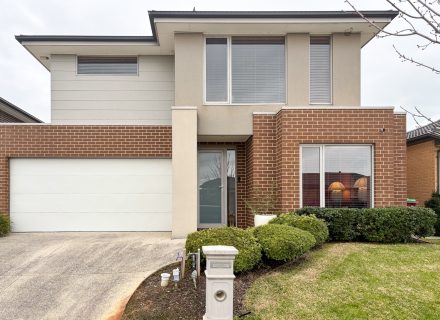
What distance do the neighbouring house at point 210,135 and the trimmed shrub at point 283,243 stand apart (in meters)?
2.62

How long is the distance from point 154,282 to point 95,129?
20.3ft

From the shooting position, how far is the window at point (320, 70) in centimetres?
1098

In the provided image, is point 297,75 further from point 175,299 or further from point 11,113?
point 11,113

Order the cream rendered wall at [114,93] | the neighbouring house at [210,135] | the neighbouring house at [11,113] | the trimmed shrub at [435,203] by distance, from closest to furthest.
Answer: the neighbouring house at [210,135] → the trimmed shrub at [435,203] → the cream rendered wall at [114,93] → the neighbouring house at [11,113]

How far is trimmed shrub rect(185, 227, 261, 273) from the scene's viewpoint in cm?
602

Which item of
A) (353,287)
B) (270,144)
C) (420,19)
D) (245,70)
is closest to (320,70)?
(245,70)

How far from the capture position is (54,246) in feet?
28.6

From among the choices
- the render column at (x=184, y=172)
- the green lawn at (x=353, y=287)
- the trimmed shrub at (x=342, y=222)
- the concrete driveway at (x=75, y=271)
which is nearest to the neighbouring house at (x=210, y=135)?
the render column at (x=184, y=172)

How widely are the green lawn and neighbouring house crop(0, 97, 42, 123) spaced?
12320 mm

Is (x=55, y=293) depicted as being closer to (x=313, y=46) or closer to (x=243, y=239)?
(x=243, y=239)

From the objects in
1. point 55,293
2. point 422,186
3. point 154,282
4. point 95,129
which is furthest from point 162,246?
point 422,186

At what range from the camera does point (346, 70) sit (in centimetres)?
1087

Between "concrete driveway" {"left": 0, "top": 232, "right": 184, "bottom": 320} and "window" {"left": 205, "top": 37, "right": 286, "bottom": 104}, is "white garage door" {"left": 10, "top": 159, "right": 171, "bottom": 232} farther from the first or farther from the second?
"window" {"left": 205, "top": 37, "right": 286, "bottom": 104}

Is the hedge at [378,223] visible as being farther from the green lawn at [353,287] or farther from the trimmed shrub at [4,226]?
the trimmed shrub at [4,226]
